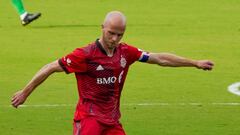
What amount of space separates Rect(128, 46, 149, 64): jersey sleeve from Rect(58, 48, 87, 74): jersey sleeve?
593mm

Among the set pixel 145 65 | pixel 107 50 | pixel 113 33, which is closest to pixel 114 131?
pixel 107 50

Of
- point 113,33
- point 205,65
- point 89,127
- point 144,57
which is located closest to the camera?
point 113,33

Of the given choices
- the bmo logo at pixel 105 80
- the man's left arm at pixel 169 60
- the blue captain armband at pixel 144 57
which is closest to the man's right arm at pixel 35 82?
the bmo logo at pixel 105 80

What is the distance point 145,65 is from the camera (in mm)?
18469

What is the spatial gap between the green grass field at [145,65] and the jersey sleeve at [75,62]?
3.19 m

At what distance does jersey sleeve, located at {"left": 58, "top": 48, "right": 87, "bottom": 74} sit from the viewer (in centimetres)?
944

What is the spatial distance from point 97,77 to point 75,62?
11.6 inches

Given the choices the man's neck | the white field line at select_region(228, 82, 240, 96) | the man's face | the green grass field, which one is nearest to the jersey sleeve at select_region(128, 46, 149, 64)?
the man's neck

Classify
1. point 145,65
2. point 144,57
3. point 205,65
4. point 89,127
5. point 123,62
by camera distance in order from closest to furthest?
point 89,127 → point 123,62 → point 205,65 → point 144,57 → point 145,65

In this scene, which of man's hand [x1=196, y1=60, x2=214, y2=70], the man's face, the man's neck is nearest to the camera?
the man's face

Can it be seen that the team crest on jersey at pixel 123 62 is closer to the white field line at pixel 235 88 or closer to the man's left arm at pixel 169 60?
the man's left arm at pixel 169 60

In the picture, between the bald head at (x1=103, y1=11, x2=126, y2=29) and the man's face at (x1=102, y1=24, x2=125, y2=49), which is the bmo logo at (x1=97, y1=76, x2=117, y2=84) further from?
the bald head at (x1=103, y1=11, x2=126, y2=29)

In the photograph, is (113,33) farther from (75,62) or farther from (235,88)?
(235,88)

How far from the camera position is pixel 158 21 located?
24.0 m
